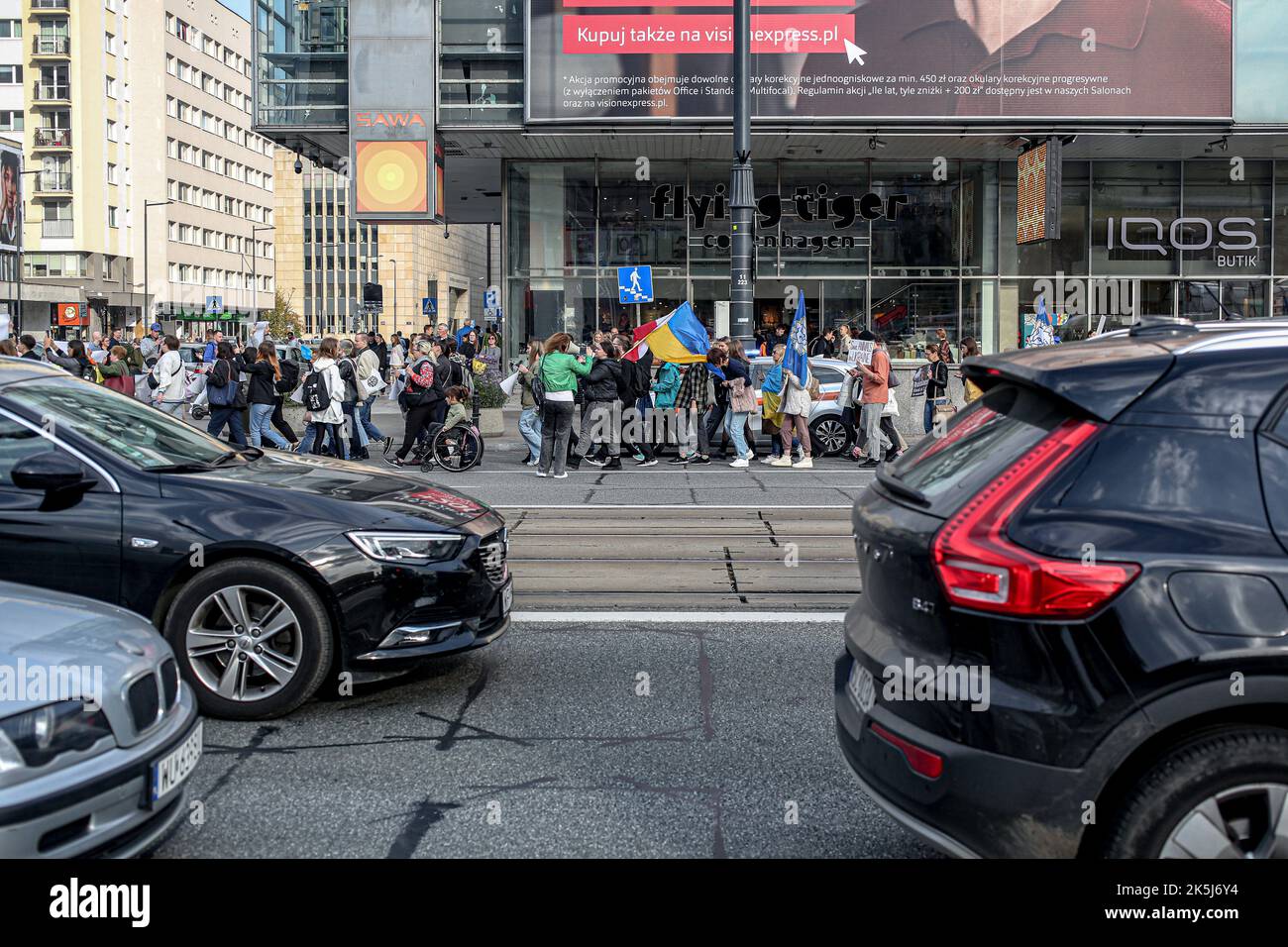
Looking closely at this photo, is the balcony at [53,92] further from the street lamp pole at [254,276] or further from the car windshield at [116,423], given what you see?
the car windshield at [116,423]

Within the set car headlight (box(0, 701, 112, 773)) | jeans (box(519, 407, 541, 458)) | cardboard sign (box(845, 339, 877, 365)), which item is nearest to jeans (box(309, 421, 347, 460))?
jeans (box(519, 407, 541, 458))

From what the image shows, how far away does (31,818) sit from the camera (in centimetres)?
312

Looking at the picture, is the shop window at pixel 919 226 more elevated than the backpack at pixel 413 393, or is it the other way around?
the shop window at pixel 919 226

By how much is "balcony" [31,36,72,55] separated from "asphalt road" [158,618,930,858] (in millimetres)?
80008

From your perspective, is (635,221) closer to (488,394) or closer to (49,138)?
(488,394)

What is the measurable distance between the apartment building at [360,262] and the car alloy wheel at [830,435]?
53.0 feet

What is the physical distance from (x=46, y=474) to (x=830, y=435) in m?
13.9

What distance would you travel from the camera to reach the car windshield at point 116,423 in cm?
566

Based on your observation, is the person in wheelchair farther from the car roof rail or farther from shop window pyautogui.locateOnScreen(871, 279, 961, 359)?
shop window pyautogui.locateOnScreen(871, 279, 961, 359)

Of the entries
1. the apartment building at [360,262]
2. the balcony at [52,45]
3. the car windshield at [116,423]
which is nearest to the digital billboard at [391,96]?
the apartment building at [360,262]

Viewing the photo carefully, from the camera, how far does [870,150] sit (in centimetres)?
2836

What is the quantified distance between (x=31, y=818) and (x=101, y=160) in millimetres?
81929
